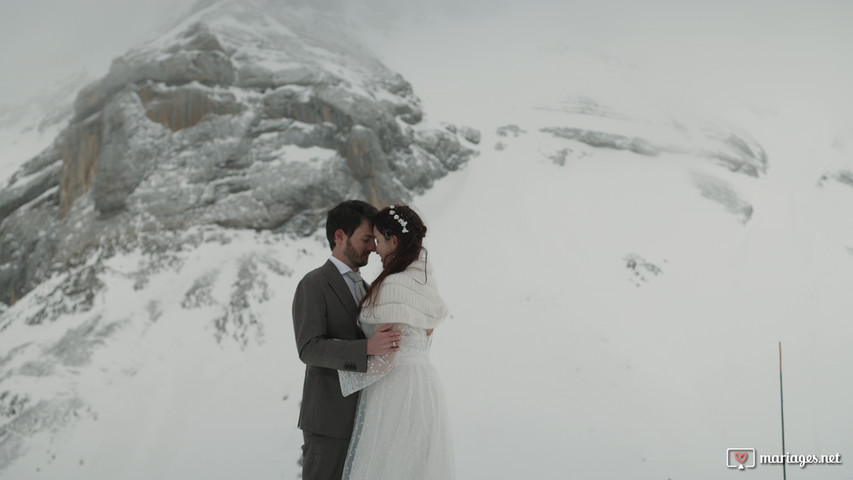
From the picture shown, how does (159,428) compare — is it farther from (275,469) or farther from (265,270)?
(265,270)

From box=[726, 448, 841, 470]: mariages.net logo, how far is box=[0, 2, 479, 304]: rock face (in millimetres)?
6114

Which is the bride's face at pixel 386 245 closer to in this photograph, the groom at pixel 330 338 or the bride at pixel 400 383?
the bride at pixel 400 383

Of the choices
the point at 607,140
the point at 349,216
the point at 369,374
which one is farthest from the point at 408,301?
the point at 607,140

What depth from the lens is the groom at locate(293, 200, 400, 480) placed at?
2.42 m

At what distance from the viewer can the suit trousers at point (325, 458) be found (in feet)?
8.21

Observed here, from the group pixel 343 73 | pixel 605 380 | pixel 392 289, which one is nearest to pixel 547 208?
pixel 605 380

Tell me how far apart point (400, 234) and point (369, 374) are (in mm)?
590

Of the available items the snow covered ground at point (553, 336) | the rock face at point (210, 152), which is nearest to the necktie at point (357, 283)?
the snow covered ground at point (553, 336)

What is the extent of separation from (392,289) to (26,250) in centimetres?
899

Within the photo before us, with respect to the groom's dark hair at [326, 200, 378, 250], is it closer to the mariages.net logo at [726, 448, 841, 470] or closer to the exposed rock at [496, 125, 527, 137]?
the mariages.net logo at [726, 448, 841, 470]

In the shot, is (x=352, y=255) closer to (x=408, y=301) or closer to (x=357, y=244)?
(x=357, y=244)

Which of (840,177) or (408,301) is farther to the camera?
(840,177)

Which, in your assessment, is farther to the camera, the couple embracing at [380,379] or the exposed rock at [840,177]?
the exposed rock at [840,177]

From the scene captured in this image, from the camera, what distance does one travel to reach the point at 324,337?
2.47 m
